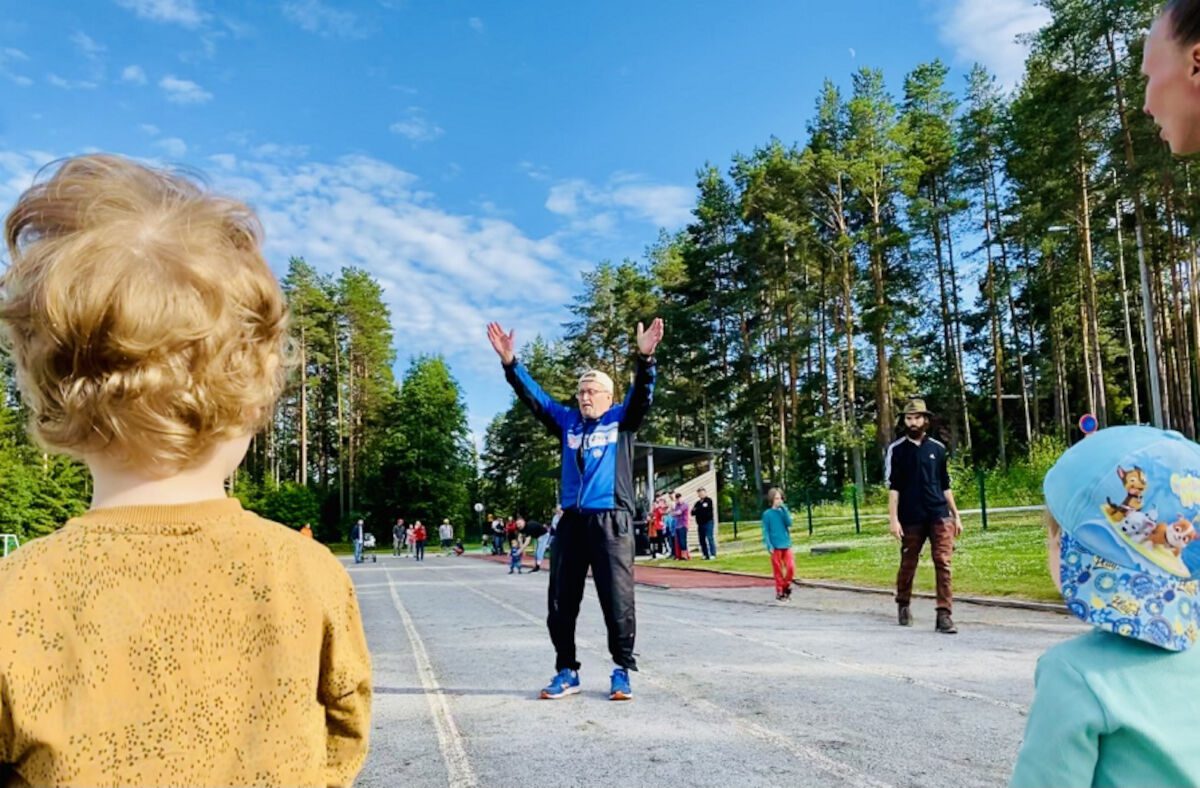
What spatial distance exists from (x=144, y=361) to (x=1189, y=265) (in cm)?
4597

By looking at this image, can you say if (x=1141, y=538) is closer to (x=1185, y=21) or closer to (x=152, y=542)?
(x=1185, y=21)

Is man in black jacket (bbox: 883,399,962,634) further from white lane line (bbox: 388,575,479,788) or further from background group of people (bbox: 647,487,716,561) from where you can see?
background group of people (bbox: 647,487,716,561)

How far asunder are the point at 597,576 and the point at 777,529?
8432 mm

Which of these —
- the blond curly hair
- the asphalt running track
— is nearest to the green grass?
the asphalt running track

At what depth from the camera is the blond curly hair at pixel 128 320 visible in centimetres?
135

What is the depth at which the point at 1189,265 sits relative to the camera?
127 feet

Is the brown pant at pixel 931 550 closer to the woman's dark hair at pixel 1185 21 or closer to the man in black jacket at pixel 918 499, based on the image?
the man in black jacket at pixel 918 499

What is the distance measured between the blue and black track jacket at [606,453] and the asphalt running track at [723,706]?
1.20m

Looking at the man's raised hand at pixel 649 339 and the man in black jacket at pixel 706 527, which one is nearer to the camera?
the man's raised hand at pixel 649 339

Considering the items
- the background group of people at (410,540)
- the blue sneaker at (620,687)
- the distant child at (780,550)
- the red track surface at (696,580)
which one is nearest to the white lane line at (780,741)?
the blue sneaker at (620,687)

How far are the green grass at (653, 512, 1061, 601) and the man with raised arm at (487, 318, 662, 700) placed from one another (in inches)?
266

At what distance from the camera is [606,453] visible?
5.62 meters

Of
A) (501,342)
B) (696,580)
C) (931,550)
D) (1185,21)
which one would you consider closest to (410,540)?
(696,580)

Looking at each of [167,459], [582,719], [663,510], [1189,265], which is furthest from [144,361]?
[1189,265]
